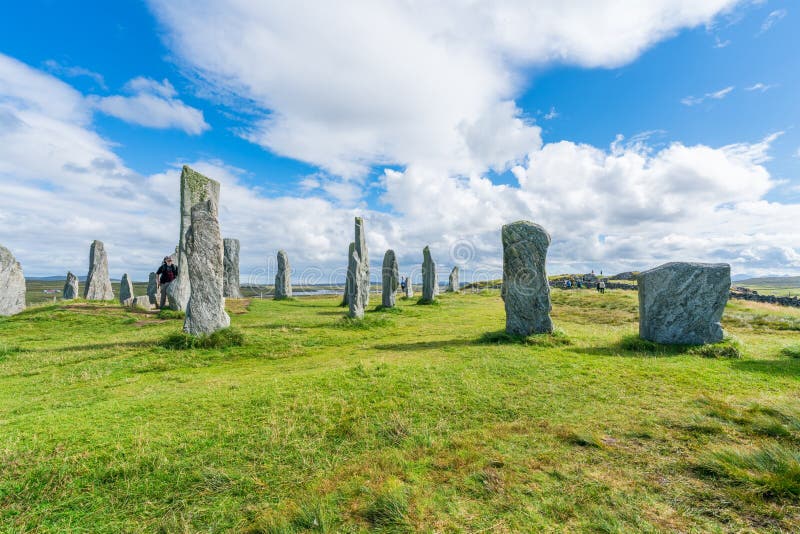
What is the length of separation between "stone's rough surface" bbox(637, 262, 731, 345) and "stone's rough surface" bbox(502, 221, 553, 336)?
9.10 feet

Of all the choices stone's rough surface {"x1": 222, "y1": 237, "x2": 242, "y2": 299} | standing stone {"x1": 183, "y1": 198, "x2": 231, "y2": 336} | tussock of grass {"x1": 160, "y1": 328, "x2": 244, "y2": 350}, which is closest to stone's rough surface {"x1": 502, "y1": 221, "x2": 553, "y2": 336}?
tussock of grass {"x1": 160, "y1": 328, "x2": 244, "y2": 350}

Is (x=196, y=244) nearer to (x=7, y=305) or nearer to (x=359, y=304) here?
(x=359, y=304)

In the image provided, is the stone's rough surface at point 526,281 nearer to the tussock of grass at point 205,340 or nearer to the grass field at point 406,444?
the grass field at point 406,444

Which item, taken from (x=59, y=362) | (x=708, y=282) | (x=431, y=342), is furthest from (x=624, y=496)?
(x=59, y=362)

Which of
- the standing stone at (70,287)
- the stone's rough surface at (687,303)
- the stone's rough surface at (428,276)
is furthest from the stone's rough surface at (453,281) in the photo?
the standing stone at (70,287)

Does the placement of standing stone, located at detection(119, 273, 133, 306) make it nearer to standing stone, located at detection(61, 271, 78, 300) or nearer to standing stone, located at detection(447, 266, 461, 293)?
standing stone, located at detection(61, 271, 78, 300)

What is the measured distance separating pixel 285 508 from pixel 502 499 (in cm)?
202

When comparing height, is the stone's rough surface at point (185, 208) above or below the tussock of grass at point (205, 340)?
above

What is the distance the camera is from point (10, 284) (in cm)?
1791

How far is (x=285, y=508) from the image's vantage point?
3287mm

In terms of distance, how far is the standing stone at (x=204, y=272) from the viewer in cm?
1082

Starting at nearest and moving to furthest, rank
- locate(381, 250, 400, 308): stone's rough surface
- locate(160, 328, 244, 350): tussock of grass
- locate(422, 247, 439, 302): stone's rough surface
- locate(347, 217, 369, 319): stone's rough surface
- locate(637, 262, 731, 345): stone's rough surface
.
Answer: locate(637, 262, 731, 345): stone's rough surface
locate(160, 328, 244, 350): tussock of grass
locate(347, 217, 369, 319): stone's rough surface
locate(381, 250, 400, 308): stone's rough surface
locate(422, 247, 439, 302): stone's rough surface

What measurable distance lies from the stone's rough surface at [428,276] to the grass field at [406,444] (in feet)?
57.3

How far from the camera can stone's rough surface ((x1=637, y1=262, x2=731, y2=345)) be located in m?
9.55
